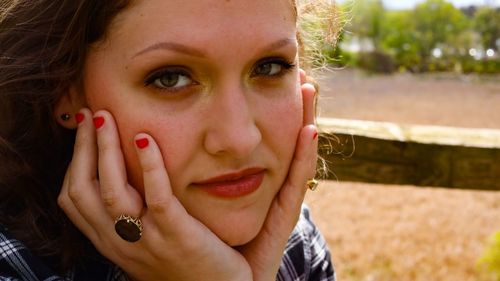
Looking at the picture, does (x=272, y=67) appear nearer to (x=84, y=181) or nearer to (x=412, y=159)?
(x=84, y=181)

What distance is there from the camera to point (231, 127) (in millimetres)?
1457

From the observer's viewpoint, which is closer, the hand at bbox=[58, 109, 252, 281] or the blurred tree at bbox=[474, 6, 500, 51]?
the hand at bbox=[58, 109, 252, 281]

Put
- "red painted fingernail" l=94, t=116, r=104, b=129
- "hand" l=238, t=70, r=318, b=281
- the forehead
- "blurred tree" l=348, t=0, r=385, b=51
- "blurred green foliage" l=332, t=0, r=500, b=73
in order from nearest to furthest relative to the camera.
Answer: the forehead → "red painted fingernail" l=94, t=116, r=104, b=129 → "hand" l=238, t=70, r=318, b=281 → "blurred green foliage" l=332, t=0, r=500, b=73 → "blurred tree" l=348, t=0, r=385, b=51

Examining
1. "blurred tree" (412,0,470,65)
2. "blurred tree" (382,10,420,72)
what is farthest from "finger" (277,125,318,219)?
"blurred tree" (412,0,470,65)

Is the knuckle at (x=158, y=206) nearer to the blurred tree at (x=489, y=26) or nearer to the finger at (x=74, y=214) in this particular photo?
the finger at (x=74, y=214)

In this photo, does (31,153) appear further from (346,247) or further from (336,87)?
(336,87)

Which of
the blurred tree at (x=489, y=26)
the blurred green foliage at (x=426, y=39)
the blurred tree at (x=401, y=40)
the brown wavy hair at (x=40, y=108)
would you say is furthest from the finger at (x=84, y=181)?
the blurred tree at (x=489, y=26)

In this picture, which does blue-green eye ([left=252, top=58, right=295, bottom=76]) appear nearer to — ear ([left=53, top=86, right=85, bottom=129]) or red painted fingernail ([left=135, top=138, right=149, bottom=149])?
red painted fingernail ([left=135, top=138, right=149, bottom=149])

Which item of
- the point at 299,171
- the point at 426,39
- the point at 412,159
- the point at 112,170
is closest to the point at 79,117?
the point at 112,170

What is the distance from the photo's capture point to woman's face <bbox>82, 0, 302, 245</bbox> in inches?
56.6

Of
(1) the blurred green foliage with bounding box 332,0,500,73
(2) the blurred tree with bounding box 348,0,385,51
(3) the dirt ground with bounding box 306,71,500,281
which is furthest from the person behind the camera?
(2) the blurred tree with bounding box 348,0,385,51

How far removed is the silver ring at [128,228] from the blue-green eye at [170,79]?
1.10 feet

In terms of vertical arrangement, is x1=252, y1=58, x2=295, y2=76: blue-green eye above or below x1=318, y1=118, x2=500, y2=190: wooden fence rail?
above

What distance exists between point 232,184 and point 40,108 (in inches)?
22.5
